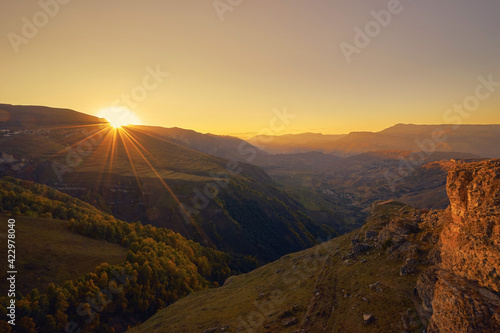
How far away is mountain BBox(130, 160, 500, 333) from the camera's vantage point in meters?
25.5

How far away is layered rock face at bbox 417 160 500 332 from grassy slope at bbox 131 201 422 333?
682 cm

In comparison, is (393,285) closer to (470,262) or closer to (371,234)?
(470,262)

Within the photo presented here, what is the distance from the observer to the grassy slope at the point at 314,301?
37656 mm

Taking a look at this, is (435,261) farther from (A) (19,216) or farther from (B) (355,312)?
(A) (19,216)

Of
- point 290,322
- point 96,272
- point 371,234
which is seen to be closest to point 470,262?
point 290,322

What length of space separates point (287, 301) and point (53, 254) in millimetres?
76943

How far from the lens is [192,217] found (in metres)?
174

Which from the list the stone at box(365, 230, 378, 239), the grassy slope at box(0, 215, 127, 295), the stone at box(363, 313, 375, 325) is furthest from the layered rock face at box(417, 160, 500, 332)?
the grassy slope at box(0, 215, 127, 295)

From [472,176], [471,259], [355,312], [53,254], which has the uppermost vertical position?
[472,176]

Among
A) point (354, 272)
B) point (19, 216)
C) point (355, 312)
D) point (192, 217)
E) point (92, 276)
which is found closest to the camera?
point (355, 312)

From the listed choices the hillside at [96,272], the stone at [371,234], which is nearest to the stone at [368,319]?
the stone at [371,234]

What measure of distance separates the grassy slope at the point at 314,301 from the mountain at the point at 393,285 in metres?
0.19

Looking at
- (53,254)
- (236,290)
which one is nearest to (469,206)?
(236,290)

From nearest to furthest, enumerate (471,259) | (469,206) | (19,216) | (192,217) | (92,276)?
(471,259)
(469,206)
(92,276)
(19,216)
(192,217)
